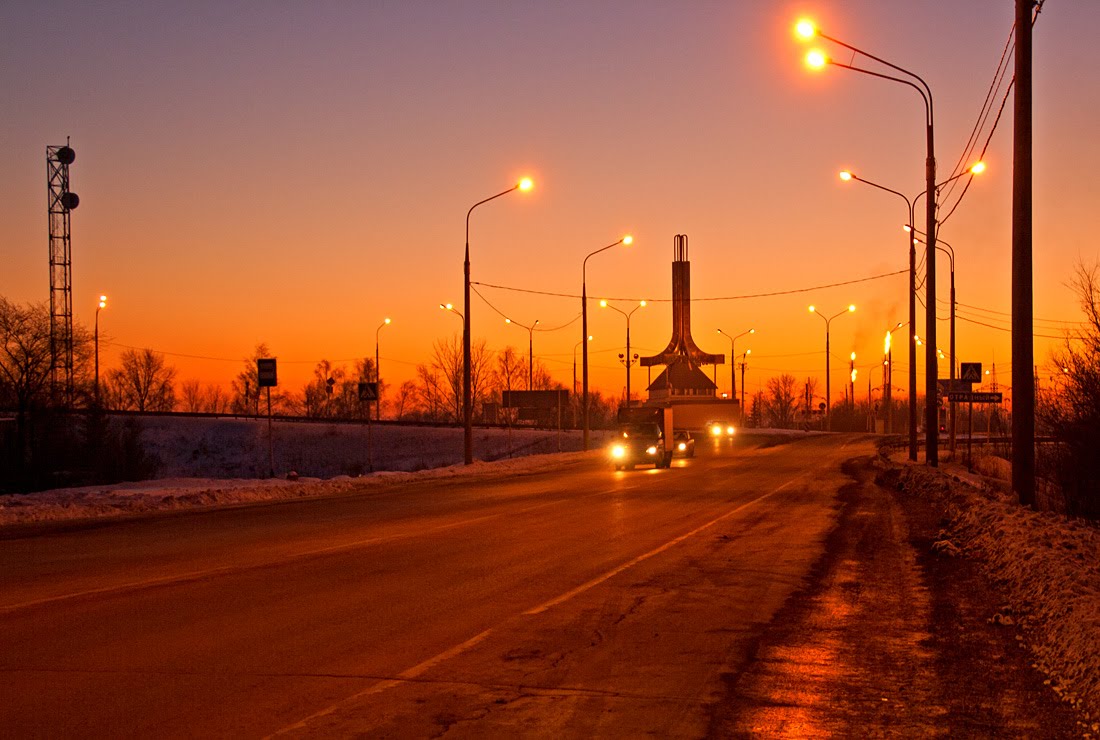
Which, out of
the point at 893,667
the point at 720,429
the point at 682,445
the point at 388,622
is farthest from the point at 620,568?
the point at 720,429

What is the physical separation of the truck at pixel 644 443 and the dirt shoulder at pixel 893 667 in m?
30.1

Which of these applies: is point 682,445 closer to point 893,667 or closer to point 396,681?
point 893,667

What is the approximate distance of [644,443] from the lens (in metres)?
→ 45.0

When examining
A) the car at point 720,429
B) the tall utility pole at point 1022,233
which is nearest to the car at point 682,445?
the car at point 720,429

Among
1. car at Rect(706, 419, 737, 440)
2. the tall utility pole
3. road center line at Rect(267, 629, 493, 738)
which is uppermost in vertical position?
the tall utility pole

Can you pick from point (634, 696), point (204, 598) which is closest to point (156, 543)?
point (204, 598)

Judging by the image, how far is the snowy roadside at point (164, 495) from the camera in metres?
22.8

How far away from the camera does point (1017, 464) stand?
16.5m

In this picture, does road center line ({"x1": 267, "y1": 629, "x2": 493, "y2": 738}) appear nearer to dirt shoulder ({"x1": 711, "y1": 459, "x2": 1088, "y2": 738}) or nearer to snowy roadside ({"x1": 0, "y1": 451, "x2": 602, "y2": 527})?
dirt shoulder ({"x1": 711, "y1": 459, "x2": 1088, "y2": 738})

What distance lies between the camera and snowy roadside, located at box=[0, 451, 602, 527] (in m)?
22.8

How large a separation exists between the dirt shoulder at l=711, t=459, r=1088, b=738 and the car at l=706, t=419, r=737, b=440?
228ft

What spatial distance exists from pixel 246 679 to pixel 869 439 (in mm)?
80573

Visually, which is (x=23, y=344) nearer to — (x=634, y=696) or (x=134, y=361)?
(x=634, y=696)

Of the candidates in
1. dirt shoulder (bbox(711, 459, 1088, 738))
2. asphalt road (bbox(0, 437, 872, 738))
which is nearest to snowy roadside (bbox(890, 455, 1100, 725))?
dirt shoulder (bbox(711, 459, 1088, 738))
